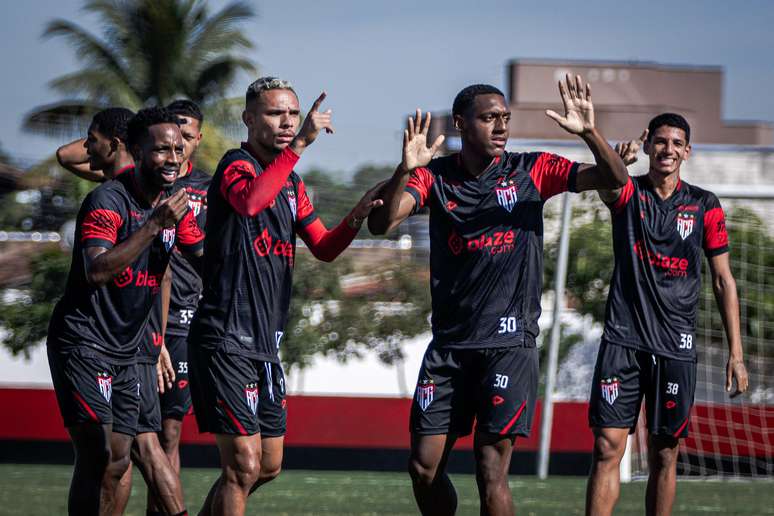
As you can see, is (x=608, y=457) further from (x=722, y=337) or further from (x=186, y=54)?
(x=186, y=54)

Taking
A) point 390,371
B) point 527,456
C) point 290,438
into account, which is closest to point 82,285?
point 290,438

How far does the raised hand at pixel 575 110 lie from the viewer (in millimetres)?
5742

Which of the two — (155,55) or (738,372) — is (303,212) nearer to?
(738,372)

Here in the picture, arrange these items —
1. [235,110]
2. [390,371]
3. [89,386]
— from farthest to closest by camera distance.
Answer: [235,110]
[390,371]
[89,386]

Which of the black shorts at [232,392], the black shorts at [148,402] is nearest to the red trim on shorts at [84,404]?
the black shorts at [232,392]

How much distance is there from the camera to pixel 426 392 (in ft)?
19.9

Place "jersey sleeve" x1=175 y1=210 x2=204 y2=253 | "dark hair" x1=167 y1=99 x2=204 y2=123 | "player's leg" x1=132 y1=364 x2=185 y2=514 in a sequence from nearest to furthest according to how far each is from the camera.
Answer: "player's leg" x1=132 y1=364 x2=185 y2=514 < "jersey sleeve" x1=175 y1=210 x2=204 y2=253 < "dark hair" x1=167 y1=99 x2=204 y2=123

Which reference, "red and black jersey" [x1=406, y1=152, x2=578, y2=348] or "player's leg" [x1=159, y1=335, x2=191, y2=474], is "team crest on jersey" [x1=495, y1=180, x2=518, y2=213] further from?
"player's leg" [x1=159, y1=335, x2=191, y2=474]

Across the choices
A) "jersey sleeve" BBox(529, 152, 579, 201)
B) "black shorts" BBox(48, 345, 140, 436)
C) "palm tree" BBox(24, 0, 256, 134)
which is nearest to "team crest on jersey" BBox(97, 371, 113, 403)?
"black shorts" BBox(48, 345, 140, 436)

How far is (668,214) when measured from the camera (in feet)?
23.3

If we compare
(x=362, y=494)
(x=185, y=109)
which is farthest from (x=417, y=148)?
(x=362, y=494)

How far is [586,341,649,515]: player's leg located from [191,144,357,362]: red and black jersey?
213cm

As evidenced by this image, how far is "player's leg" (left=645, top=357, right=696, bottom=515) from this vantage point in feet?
22.9

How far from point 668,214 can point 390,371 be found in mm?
20995
